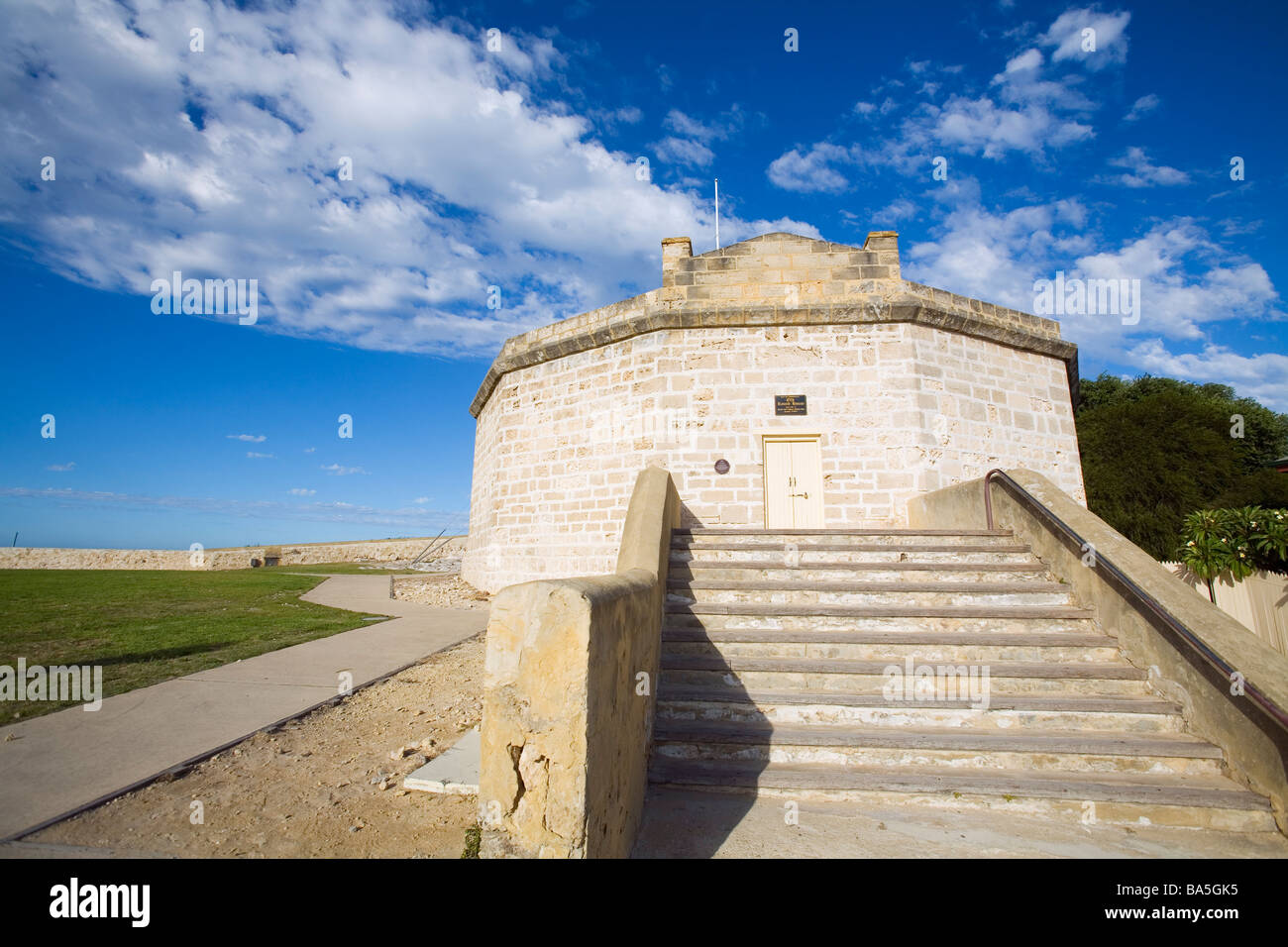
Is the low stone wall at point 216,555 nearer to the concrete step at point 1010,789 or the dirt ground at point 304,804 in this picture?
the dirt ground at point 304,804

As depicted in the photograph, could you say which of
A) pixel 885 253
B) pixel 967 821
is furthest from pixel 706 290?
pixel 967 821

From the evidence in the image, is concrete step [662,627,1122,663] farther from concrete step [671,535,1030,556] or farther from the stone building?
the stone building

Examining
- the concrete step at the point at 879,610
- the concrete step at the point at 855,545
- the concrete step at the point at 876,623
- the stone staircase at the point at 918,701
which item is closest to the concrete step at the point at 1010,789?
the stone staircase at the point at 918,701

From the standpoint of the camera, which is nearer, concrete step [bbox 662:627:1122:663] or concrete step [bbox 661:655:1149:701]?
concrete step [bbox 661:655:1149:701]

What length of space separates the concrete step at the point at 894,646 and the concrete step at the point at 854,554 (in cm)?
122

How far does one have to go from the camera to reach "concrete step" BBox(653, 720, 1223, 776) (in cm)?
362

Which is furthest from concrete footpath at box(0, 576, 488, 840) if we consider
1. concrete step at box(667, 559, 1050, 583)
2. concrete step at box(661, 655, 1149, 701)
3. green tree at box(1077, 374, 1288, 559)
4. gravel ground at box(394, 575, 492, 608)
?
green tree at box(1077, 374, 1288, 559)

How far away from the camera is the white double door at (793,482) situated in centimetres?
955

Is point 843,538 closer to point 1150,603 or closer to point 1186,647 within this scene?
point 1150,603

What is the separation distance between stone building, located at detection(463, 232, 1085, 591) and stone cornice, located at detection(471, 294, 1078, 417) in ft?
0.10

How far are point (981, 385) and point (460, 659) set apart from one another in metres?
9.86

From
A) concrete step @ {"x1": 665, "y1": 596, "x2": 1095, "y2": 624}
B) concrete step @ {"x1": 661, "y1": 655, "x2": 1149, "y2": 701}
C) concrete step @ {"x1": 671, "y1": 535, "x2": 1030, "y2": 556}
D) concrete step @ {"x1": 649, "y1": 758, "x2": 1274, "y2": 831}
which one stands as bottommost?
concrete step @ {"x1": 649, "y1": 758, "x2": 1274, "y2": 831}
